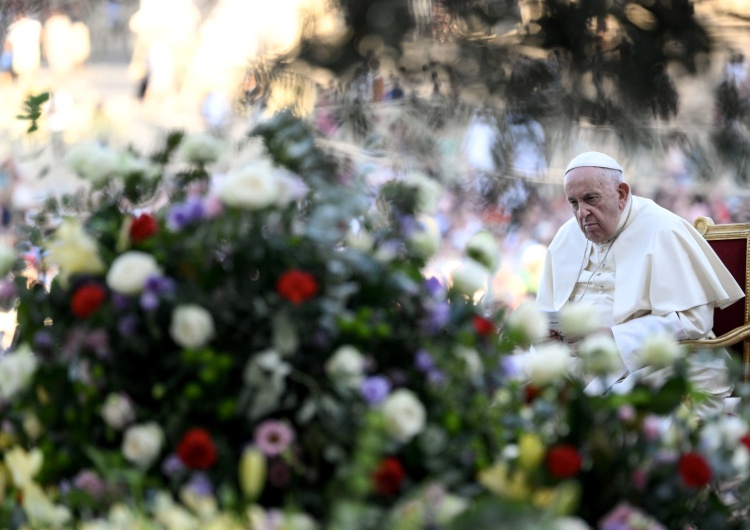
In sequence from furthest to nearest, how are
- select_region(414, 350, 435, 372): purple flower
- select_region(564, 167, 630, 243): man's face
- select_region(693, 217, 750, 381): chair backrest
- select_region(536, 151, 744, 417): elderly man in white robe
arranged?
select_region(693, 217, 750, 381): chair backrest
select_region(564, 167, 630, 243): man's face
select_region(536, 151, 744, 417): elderly man in white robe
select_region(414, 350, 435, 372): purple flower

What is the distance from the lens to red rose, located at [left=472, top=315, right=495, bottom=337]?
2154 mm

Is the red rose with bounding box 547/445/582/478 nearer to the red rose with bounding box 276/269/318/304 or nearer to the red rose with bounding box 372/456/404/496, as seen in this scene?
the red rose with bounding box 372/456/404/496

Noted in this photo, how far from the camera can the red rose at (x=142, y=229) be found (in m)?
2.05

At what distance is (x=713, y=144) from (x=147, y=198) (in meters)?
1.31

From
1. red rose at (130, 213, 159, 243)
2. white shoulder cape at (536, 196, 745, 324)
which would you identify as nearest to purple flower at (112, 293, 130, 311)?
red rose at (130, 213, 159, 243)

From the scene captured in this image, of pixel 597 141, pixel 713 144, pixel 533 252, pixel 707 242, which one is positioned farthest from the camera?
pixel 533 252

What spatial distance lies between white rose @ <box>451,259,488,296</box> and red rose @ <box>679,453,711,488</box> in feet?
1.67

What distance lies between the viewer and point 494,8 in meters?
2.25

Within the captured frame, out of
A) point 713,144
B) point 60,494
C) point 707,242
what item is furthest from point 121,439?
point 707,242

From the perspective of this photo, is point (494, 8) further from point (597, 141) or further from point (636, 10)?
point (597, 141)

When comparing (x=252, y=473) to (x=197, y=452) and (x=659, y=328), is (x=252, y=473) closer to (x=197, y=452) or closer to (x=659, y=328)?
(x=197, y=452)

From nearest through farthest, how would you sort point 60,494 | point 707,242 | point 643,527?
1. point 643,527
2. point 60,494
3. point 707,242

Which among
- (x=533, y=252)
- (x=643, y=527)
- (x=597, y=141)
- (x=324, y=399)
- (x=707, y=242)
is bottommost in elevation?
(x=533, y=252)

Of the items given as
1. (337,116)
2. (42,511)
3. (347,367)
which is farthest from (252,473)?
(337,116)
